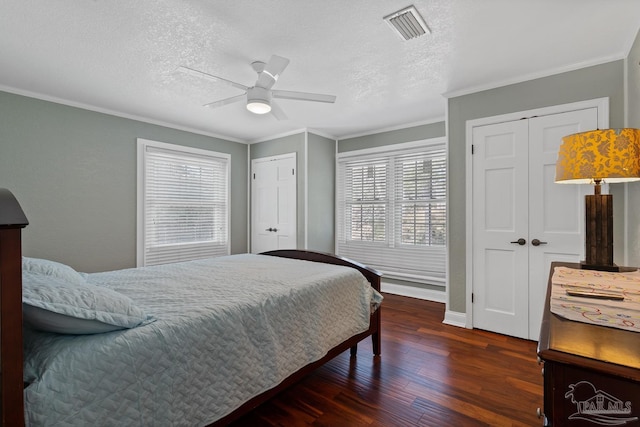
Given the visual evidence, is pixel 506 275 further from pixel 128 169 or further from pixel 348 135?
pixel 128 169

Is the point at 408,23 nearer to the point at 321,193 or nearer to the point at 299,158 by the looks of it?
the point at 299,158

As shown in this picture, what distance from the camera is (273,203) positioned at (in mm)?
4918

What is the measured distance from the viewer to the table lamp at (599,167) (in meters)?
1.63

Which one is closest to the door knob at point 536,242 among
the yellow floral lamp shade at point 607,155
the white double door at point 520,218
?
the white double door at point 520,218

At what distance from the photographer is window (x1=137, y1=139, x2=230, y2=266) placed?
3.99m

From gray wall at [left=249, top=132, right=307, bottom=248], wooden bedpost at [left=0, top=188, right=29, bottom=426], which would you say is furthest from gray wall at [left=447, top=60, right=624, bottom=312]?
wooden bedpost at [left=0, top=188, right=29, bottom=426]

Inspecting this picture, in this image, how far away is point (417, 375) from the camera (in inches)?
87.6

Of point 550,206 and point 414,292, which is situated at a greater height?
point 550,206

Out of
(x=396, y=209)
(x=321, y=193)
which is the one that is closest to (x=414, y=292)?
(x=396, y=209)

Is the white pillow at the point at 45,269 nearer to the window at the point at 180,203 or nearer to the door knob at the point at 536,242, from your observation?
the window at the point at 180,203

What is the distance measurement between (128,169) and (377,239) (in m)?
3.49

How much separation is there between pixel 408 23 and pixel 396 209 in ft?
9.13

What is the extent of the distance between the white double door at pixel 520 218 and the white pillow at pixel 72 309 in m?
2.99

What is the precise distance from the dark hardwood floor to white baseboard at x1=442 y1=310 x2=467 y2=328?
218mm
